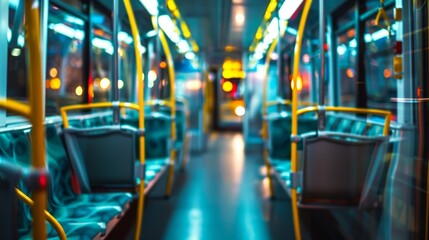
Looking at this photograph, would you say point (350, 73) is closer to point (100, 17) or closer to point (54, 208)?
point (100, 17)

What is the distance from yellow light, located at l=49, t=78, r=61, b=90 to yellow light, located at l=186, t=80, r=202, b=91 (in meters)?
4.61

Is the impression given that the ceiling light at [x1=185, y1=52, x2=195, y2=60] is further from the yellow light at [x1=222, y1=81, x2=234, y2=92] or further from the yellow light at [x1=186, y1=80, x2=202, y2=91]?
the yellow light at [x1=222, y1=81, x2=234, y2=92]

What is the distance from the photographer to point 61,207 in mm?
2369

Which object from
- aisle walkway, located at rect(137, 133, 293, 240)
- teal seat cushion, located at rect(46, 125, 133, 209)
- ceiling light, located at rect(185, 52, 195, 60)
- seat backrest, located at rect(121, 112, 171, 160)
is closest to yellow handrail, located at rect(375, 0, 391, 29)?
aisle walkway, located at rect(137, 133, 293, 240)

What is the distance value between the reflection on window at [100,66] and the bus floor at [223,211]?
1229 millimetres

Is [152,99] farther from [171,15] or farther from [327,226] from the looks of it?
[327,226]

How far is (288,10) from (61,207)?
1.96 m

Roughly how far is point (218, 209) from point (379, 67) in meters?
→ 1.91

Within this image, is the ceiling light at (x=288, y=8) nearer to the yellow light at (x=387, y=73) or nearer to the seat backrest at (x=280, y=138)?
the yellow light at (x=387, y=73)

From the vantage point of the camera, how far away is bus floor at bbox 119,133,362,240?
3113 mm

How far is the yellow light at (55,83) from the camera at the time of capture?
10.0 feet

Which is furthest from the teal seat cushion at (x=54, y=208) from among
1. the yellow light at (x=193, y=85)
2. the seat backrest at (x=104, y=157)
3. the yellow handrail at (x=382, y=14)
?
the yellow light at (x=193, y=85)

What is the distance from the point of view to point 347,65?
153 inches

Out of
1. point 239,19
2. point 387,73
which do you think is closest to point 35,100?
point 387,73
